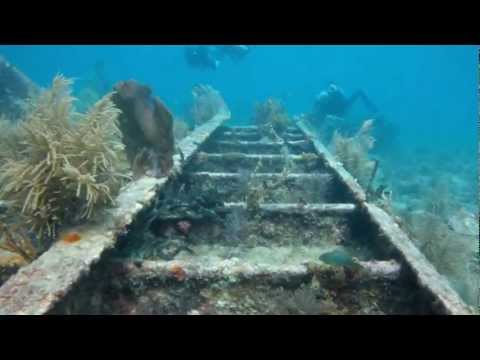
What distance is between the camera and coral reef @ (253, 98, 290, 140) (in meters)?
10.7

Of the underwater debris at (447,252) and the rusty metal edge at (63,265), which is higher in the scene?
the underwater debris at (447,252)

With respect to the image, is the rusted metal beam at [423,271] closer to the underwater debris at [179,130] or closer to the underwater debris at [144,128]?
the underwater debris at [144,128]

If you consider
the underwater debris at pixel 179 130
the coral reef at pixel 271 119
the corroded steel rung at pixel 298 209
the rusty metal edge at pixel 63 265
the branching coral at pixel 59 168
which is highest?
the coral reef at pixel 271 119

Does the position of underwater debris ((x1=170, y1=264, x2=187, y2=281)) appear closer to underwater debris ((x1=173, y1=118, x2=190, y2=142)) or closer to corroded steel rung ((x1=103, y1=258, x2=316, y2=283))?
corroded steel rung ((x1=103, y1=258, x2=316, y2=283))

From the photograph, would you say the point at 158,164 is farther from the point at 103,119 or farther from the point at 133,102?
the point at 103,119

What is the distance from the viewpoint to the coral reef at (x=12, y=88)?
14.2 m

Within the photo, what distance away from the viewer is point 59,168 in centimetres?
336

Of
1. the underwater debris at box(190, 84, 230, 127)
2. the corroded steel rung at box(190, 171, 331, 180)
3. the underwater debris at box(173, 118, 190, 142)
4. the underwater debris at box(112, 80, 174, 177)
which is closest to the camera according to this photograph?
the underwater debris at box(112, 80, 174, 177)

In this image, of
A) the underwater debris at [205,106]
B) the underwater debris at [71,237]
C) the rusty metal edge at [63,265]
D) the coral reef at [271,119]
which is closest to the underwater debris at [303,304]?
the rusty metal edge at [63,265]

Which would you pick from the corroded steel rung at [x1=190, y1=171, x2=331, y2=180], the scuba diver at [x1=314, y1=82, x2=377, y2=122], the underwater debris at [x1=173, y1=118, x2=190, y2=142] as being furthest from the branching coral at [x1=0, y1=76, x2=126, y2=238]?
the scuba diver at [x1=314, y1=82, x2=377, y2=122]

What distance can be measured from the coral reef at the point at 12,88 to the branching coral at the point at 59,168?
12444 millimetres

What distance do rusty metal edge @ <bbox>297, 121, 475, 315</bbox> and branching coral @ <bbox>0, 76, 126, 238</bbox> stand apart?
3.16 meters

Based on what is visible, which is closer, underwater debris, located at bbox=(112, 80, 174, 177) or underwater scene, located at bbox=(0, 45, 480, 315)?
underwater scene, located at bbox=(0, 45, 480, 315)

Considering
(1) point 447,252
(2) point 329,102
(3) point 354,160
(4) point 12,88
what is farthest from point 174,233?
(4) point 12,88
